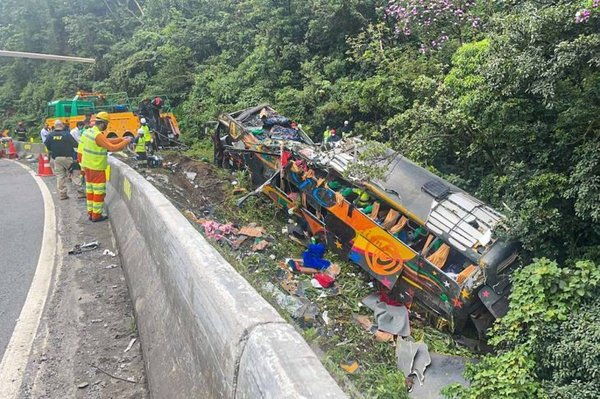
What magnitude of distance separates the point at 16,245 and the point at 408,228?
16.4 ft

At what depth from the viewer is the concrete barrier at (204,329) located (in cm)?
163

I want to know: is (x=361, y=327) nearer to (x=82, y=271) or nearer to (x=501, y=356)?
(x=501, y=356)

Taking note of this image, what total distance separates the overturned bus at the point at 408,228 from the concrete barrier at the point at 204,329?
354cm

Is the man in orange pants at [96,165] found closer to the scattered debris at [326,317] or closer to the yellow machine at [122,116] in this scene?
the scattered debris at [326,317]

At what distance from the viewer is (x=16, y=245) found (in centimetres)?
569

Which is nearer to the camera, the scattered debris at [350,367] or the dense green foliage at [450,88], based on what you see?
the dense green foliage at [450,88]

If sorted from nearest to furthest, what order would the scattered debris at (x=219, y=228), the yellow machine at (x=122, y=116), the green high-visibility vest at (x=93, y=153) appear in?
1. the green high-visibility vest at (x=93, y=153)
2. the scattered debris at (x=219, y=228)
3. the yellow machine at (x=122, y=116)

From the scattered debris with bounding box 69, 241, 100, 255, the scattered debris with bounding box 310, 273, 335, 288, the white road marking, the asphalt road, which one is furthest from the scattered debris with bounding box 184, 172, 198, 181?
the scattered debris with bounding box 69, 241, 100, 255

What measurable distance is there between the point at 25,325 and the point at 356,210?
4.54 metres

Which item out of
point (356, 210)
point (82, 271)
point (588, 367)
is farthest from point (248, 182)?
point (588, 367)

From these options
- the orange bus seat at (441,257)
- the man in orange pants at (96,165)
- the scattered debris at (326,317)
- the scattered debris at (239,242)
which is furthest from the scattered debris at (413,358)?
the man in orange pants at (96,165)

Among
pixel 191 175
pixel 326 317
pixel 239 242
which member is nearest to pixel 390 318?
pixel 326 317

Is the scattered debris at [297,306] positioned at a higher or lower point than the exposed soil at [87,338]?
lower

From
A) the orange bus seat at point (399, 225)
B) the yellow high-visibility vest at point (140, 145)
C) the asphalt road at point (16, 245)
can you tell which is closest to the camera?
the asphalt road at point (16, 245)
